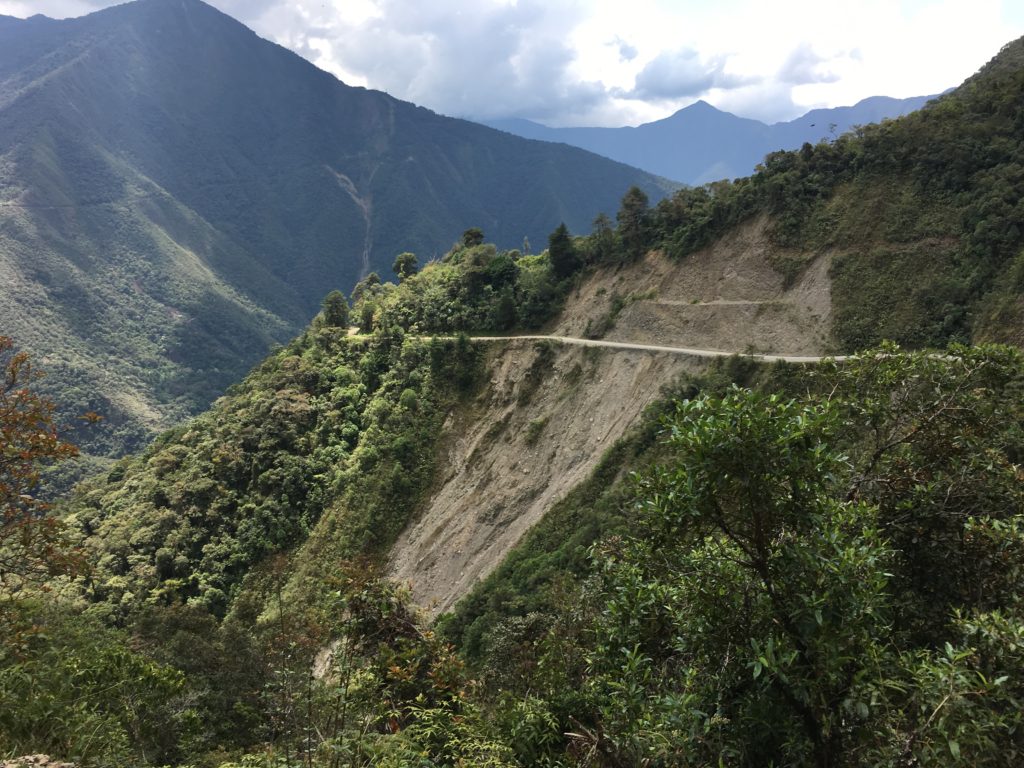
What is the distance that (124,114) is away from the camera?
196625 mm

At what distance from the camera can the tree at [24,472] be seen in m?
5.87

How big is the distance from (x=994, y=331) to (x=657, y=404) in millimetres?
12938

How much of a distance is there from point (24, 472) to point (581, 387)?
27.8m

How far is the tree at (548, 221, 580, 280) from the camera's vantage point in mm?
40228

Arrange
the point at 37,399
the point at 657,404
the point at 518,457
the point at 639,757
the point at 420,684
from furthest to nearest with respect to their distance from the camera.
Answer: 1. the point at 518,457
2. the point at 657,404
3. the point at 420,684
4. the point at 37,399
5. the point at 639,757

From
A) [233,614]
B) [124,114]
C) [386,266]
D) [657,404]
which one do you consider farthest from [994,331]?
[124,114]

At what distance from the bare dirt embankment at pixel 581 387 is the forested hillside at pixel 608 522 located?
0.92 ft

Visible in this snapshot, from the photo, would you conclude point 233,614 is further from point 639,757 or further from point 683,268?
point 683,268

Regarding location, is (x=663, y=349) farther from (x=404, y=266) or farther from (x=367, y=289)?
(x=404, y=266)

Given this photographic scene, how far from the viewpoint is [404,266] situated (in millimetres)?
56906

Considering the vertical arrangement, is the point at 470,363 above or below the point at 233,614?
above

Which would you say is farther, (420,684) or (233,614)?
(233,614)

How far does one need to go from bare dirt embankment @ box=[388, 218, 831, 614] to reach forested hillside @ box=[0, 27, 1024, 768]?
0.28 metres

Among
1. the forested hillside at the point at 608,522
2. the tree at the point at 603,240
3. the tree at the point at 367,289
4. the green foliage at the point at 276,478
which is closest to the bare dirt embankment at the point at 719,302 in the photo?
the forested hillside at the point at 608,522
